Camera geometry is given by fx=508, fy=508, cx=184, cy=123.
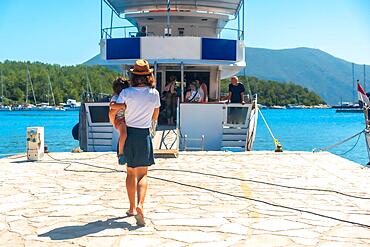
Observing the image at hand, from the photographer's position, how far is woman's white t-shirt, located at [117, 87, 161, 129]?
571 cm

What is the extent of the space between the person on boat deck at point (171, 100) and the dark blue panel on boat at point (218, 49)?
1.65 metres

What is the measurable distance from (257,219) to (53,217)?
2382 millimetres

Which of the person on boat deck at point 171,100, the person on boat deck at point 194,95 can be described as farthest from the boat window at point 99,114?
the person on boat deck at point 194,95

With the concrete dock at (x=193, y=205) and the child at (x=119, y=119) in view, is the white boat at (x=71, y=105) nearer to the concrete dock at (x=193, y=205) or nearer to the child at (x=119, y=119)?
the concrete dock at (x=193, y=205)

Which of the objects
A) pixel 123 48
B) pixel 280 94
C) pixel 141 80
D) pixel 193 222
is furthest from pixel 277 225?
pixel 280 94

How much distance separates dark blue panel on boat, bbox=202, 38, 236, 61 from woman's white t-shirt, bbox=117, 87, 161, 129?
11237mm

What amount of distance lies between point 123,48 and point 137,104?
11.6 metres

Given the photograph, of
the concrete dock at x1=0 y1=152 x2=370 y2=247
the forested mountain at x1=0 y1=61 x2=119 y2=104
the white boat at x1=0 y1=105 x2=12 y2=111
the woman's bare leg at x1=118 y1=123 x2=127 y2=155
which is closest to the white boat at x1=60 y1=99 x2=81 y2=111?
the forested mountain at x1=0 y1=61 x2=119 y2=104

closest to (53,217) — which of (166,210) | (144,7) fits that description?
(166,210)

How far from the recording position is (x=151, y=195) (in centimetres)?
729

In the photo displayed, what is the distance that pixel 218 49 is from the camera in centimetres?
1694

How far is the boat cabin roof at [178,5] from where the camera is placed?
19972 millimetres

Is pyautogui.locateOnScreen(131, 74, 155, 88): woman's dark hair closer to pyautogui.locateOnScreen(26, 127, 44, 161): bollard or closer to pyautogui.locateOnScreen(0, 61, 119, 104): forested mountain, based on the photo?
pyautogui.locateOnScreen(26, 127, 44, 161): bollard

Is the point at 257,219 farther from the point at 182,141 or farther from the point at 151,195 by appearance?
the point at 182,141
